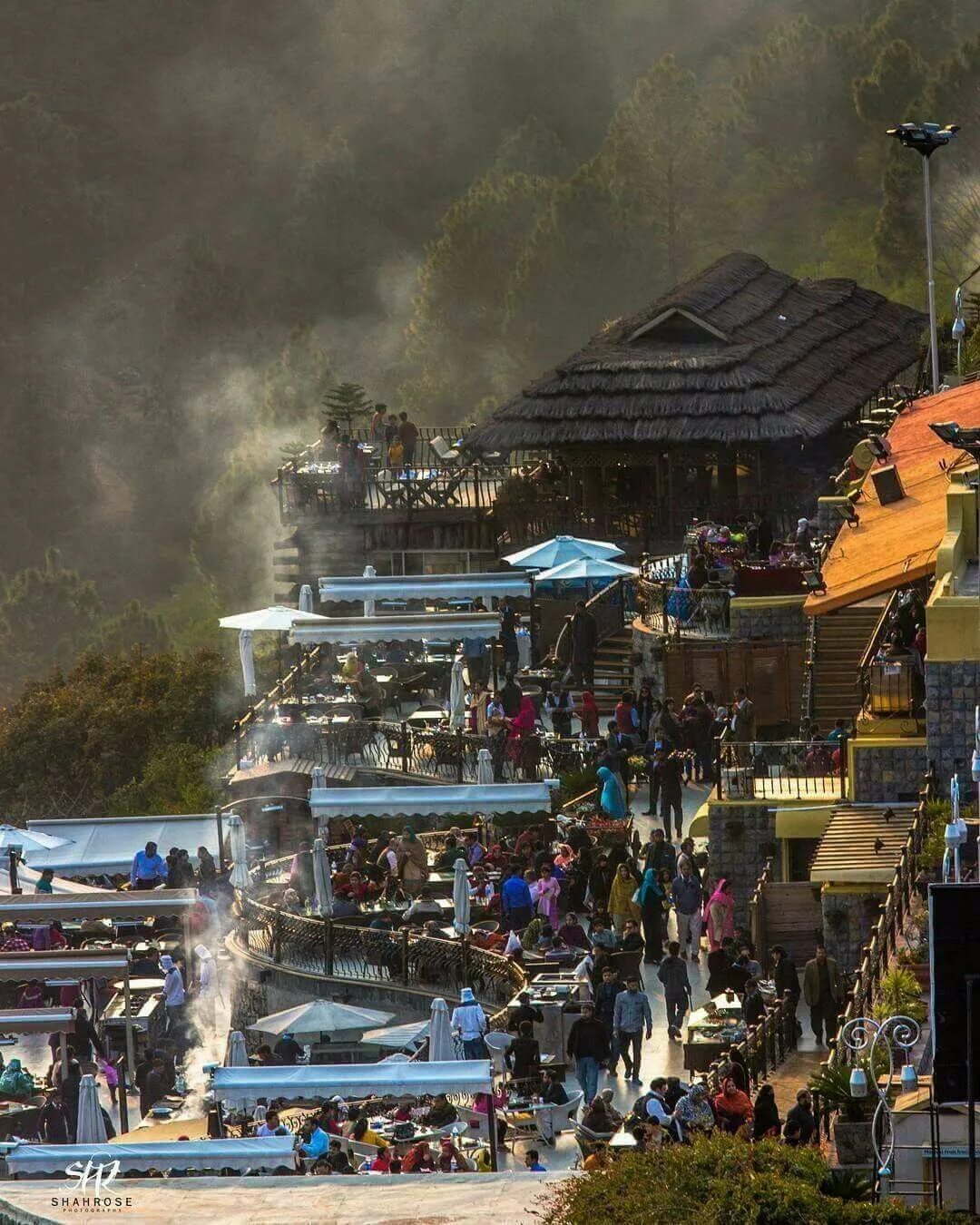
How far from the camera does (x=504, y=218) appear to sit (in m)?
103

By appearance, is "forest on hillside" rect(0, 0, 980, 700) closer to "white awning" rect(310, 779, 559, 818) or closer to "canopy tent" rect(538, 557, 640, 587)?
"canopy tent" rect(538, 557, 640, 587)

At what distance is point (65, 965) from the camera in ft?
91.8

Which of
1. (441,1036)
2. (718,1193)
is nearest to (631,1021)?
(441,1036)

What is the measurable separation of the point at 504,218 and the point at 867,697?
7605 cm

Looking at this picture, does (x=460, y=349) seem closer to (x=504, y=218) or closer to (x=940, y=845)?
(x=504, y=218)

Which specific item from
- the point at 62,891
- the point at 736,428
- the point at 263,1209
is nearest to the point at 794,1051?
the point at 263,1209

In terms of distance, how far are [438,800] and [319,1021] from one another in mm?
4532

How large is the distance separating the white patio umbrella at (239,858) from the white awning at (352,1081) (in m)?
8.20

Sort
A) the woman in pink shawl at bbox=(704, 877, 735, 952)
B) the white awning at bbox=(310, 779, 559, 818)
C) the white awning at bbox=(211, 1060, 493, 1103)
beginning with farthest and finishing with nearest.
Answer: the white awning at bbox=(310, 779, 559, 818)
the woman in pink shawl at bbox=(704, 877, 735, 952)
the white awning at bbox=(211, 1060, 493, 1103)

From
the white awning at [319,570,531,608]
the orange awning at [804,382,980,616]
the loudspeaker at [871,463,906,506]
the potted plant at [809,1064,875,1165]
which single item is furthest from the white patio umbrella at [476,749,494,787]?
the potted plant at [809,1064,875,1165]

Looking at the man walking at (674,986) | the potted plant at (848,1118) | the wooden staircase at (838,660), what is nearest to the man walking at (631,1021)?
the man walking at (674,986)

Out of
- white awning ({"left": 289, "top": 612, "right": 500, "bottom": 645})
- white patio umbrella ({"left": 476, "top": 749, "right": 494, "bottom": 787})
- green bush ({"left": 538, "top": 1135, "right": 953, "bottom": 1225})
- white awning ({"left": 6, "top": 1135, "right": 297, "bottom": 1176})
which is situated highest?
white awning ({"left": 289, "top": 612, "right": 500, "bottom": 645})

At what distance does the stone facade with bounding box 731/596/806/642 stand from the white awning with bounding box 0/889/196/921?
8093 millimetres

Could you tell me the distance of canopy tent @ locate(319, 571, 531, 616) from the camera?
40.2 meters
